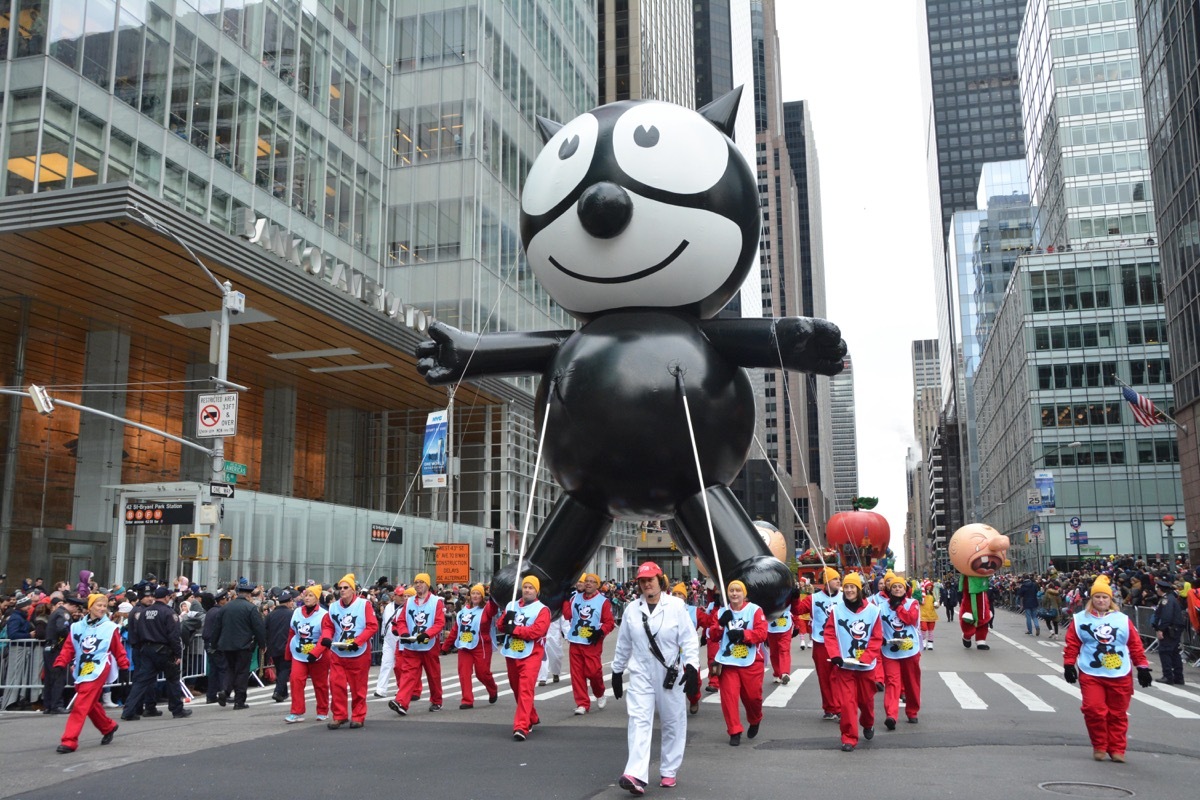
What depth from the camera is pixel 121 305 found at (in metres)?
23.5

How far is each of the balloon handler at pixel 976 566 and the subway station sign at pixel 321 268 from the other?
12.3 meters

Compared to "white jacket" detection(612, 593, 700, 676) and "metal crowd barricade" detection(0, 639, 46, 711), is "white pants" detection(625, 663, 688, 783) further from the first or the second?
"metal crowd barricade" detection(0, 639, 46, 711)

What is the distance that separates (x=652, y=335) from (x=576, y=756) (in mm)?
3717

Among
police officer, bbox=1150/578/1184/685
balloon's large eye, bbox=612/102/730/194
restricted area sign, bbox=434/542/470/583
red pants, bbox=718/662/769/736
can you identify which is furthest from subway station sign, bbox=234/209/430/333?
police officer, bbox=1150/578/1184/685

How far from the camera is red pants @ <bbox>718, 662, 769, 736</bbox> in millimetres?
8977

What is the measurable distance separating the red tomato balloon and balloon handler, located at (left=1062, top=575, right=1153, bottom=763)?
1787 centimetres

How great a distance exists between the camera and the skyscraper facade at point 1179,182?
38.6m

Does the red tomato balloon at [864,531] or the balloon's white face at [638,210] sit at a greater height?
the balloon's white face at [638,210]

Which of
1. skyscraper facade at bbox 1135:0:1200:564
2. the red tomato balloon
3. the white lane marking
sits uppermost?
skyscraper facade at bbox 1135:0:1200:564

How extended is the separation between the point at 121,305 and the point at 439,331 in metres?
16.6

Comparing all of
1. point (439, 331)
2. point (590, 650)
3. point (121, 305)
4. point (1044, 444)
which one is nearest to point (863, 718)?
point (590, 650)

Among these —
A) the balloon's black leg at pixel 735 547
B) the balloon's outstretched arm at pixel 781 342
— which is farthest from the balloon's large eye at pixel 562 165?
the balloon's black leg at pixel 735 547

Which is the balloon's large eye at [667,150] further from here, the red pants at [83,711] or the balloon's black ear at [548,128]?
the red pants at [83,711]

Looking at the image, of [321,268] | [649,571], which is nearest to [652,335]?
[649,571]
